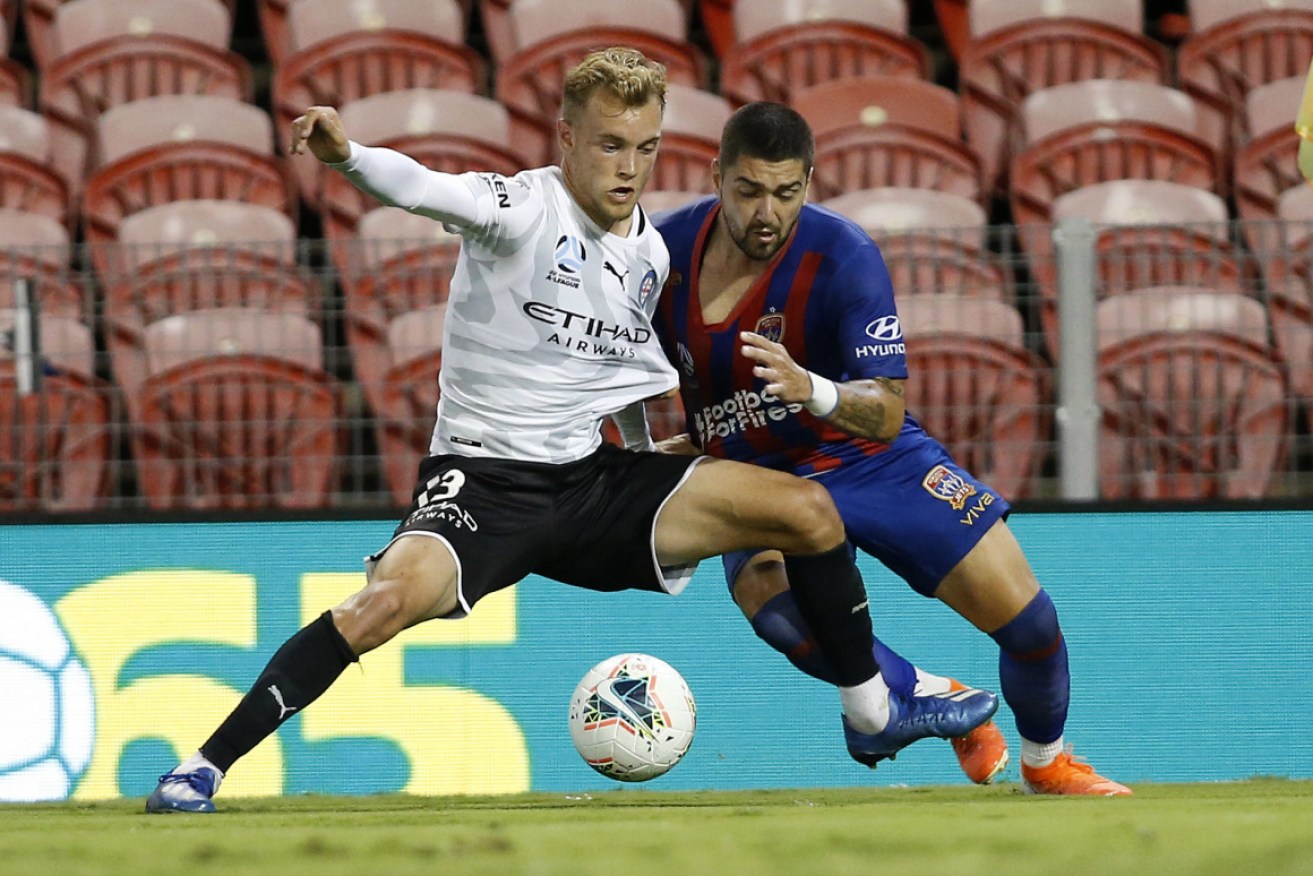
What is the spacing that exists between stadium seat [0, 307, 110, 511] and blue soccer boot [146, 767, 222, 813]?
83.2 inches

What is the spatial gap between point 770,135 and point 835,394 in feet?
2.27

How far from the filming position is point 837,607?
16.3 feet

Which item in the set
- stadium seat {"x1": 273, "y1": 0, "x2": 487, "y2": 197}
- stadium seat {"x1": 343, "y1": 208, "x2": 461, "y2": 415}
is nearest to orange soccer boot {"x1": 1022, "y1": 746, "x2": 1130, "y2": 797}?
stadium seat {"x1": 343, "y1": 208, "x2": 461, "y2": 415}

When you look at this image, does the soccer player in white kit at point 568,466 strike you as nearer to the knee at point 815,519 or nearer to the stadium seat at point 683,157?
the knee at point 815,519

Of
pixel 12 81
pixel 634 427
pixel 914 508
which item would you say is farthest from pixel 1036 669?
pixel 12 81

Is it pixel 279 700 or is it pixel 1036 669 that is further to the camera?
pixel 1036 669

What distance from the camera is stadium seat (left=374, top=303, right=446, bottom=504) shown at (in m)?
6.49

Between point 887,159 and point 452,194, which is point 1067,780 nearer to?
point 452,194

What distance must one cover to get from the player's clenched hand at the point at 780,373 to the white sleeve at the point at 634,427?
31.8 inches

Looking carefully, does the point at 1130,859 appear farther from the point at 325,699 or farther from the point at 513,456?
the point at 325,699

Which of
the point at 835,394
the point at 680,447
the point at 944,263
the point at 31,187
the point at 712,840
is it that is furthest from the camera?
the point at 31,187

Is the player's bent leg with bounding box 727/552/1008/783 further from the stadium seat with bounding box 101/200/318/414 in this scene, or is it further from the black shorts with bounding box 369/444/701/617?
the stadium seat with bounding box 101/200/318/414

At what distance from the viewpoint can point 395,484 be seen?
6.53 m

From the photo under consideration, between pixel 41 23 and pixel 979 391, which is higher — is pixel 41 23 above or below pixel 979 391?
above
